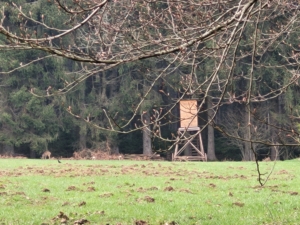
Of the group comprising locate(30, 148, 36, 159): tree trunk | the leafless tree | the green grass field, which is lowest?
the green grass field

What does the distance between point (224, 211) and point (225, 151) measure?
2708 cm

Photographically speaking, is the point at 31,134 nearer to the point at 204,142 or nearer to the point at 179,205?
the point at 204,142

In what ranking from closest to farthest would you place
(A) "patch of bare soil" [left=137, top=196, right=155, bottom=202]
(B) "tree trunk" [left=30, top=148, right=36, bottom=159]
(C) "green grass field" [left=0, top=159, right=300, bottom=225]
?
(C) "green grass field" [left=0, top=159, right=300, bottom=225], (A) "patch of bare soil" [left=137, top=196, right=155, bottom=202], (B) "tree trunk" [left=30, top=148, right=36, bottom=159]

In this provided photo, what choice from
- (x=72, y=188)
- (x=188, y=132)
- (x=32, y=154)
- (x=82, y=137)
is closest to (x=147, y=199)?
(x=72, y=188)

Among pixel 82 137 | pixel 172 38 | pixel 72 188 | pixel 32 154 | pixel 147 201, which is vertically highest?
pixel 82 137

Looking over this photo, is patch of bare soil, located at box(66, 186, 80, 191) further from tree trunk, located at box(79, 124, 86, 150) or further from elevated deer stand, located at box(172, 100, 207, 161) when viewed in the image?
tree trunk, located at box(79, 124, 86, 150)

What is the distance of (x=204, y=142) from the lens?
36500 millimetres

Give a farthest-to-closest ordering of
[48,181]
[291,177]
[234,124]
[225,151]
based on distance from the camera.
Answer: [225,151] < [234,124] < [291,177] < [48,181]

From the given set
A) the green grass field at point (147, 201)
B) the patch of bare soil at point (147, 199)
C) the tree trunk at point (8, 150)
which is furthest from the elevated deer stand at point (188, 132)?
the tree trunk at point (8, 150)

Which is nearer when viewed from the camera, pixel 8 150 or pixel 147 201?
pixel 147 201

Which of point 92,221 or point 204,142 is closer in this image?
point 92,221

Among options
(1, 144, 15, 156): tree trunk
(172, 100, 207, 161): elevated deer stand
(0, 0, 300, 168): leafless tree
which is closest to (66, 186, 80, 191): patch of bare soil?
(172, 100, 207, 161): elevated deer stand

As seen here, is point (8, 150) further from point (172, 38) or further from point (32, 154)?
point (172, 38)

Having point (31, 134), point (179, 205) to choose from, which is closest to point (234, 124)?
point (31, 134)
